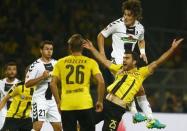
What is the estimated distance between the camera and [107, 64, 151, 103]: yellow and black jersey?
34.7 feet

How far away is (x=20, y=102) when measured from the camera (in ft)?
42.2

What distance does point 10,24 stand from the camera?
20.0 m

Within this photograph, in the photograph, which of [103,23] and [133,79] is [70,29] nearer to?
[103,23]

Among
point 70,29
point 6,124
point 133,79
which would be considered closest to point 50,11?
point 70,29

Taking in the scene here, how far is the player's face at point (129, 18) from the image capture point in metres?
11.4

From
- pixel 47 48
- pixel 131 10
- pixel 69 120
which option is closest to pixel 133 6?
pixel 131 10

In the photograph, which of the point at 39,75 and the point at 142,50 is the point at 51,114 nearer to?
the point at 39,75

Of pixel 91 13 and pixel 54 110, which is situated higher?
pixel 91 13

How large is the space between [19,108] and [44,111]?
0.86 metres

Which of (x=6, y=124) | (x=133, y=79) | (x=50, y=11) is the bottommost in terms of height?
(x=6, y=124)

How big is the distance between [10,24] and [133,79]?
9.97 metres

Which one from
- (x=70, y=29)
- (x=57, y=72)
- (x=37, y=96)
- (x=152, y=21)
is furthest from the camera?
(x=152, y=21)

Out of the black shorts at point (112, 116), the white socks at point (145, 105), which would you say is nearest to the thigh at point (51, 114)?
the white socks at point (145, 105)

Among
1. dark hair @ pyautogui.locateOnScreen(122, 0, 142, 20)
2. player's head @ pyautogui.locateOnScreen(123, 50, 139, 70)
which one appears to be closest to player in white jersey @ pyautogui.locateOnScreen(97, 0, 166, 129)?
dark hair @ pyautogui.locateOnScreen(122, 0, 142, 20)
